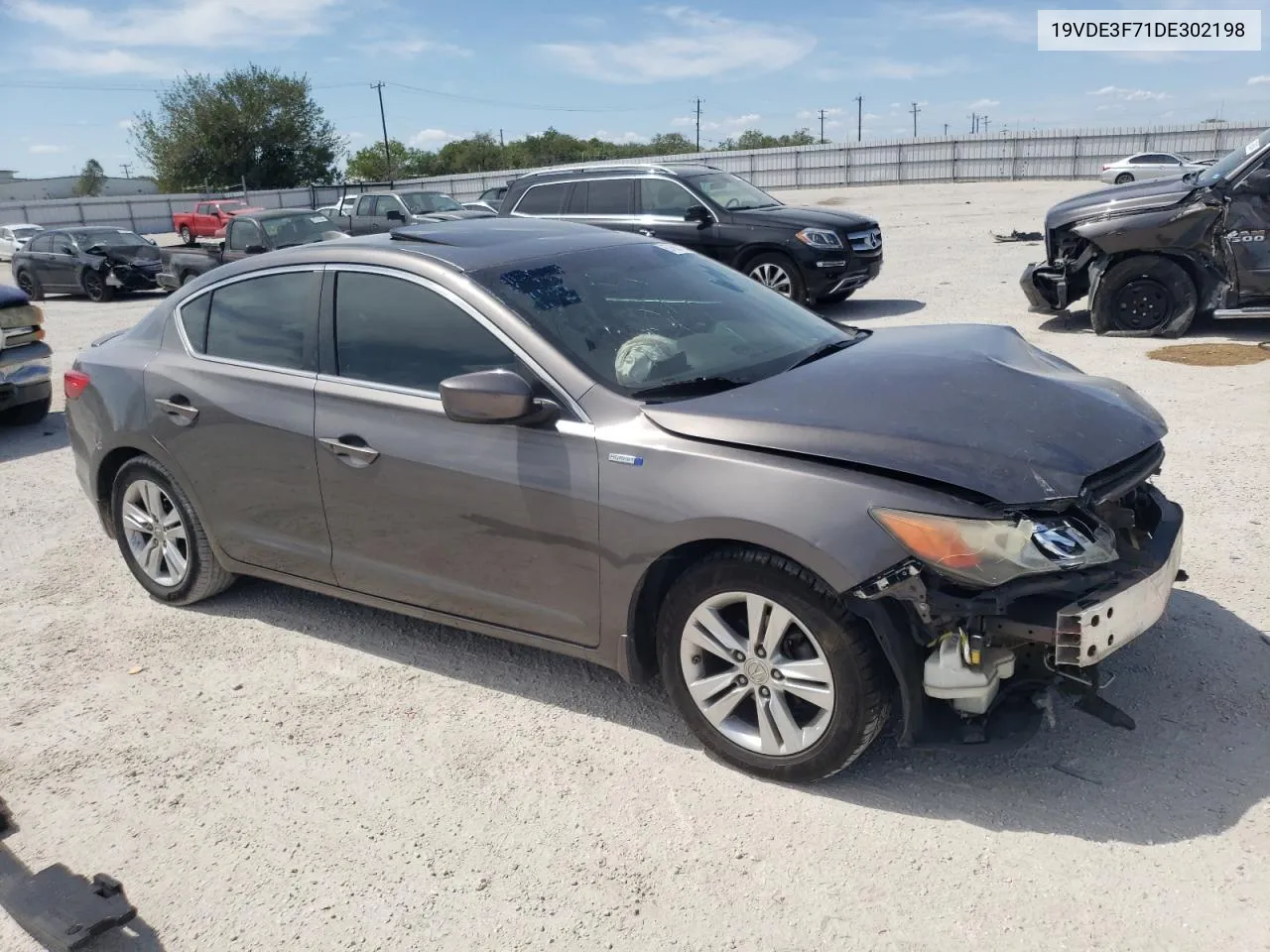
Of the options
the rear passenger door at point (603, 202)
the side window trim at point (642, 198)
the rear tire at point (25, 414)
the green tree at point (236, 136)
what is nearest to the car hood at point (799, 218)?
the side window trim at point (642, 198)

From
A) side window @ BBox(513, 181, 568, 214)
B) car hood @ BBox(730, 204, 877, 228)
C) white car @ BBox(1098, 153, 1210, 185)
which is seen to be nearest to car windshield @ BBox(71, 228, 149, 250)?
side window @ BBox(513, 181, 568, 214)

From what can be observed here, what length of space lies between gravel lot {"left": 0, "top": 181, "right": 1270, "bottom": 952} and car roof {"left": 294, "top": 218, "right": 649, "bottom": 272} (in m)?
1.63

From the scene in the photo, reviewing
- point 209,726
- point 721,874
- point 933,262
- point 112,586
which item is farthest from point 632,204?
point 721,874

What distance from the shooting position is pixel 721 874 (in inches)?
114

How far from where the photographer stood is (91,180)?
81562 mm

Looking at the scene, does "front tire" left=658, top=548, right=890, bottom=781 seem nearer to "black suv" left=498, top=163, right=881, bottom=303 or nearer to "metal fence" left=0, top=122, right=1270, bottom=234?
"black suv" left=498, top=163, right=881, bottom=303

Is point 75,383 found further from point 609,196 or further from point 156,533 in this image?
point 609,196

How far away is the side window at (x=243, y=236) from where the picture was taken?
1784 cm

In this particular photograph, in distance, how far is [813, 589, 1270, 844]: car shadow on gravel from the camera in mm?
3000

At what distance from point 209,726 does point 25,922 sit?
1.09 meters

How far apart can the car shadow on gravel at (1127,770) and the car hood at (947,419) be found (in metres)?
0.93

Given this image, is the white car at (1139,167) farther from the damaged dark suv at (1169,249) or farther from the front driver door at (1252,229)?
the front driver door at (1252,229)

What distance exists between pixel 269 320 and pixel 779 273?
835cm

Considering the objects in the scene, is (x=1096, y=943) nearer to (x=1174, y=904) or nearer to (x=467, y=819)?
(x=1174, y=904)
